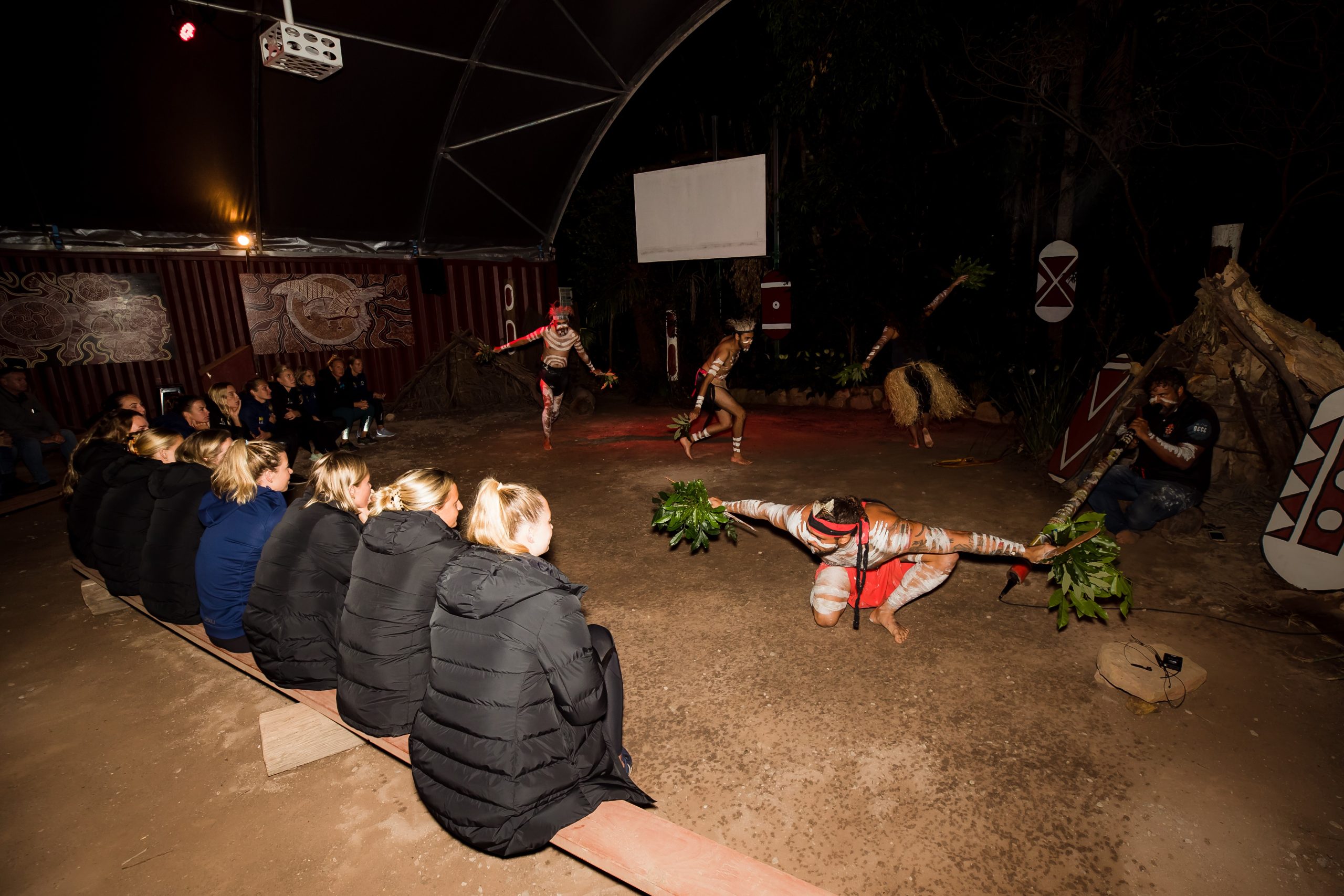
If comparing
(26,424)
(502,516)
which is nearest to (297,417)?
(26,424)

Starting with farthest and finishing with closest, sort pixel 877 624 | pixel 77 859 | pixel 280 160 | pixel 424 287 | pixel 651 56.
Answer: pixel 424 287, pixel 651 56, pixel 280 160, pixel 877 624, pixel 77 859

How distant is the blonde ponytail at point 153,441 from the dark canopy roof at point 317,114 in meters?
6.29

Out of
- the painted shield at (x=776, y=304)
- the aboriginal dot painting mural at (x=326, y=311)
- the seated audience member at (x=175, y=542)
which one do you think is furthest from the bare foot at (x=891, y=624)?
the aboriginal dot painting mural at (x=326, y=311)

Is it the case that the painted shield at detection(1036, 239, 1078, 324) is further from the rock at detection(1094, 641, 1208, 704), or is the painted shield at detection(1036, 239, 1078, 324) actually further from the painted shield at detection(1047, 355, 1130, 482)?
the rock at detection(1094, 641, 1208, 704)

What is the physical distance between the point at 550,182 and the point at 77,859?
13807 mm

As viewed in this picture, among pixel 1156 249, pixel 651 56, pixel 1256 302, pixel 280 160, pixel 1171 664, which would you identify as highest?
pixel 651 56

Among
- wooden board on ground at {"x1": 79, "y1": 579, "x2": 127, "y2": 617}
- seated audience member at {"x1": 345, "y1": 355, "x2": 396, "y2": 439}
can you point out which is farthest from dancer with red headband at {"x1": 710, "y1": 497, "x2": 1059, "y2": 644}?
seated audience member at {"x1": 345, "y1": 355, "x2": 396, "y2": 439}

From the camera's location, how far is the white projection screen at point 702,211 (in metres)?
12.5

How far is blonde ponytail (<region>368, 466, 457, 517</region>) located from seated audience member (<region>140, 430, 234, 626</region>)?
172cm

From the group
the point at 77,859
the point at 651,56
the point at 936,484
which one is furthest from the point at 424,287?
the point at 77,859

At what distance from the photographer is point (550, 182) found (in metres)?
13.9

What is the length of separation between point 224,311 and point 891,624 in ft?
41.7

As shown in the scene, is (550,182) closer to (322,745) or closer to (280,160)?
(280,160)

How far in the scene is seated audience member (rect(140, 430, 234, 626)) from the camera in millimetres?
3613
